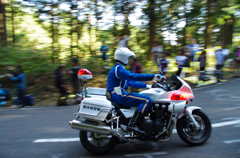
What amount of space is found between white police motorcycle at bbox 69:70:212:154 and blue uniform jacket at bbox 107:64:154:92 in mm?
316

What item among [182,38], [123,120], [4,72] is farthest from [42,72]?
[123,120]

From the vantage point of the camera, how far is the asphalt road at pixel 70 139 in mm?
5965

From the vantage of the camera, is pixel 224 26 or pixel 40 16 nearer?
pixel 40 16

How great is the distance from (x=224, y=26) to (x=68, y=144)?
1486cm

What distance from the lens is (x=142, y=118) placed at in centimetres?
589

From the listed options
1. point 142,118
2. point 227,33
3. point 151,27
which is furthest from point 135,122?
point 227,33

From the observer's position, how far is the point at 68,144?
6641mm

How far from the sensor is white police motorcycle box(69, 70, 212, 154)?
5.67 m

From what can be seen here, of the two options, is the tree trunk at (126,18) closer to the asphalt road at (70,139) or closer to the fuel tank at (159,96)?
the asphalt road at (70,139)

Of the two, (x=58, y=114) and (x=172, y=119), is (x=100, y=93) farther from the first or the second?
(x=58, y=114)

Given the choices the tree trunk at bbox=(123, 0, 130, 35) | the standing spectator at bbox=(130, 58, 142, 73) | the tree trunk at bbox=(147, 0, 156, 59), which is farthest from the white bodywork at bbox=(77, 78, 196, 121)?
the tree trunk at bbox=(147, 0, 156, 59)

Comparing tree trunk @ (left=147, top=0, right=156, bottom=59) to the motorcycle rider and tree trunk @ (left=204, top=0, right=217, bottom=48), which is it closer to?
tree trunk @ (left=204, top=0, right=217, bottom=48)

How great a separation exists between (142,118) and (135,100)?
38 cm

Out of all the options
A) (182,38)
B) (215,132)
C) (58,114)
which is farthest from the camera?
(182,38)
